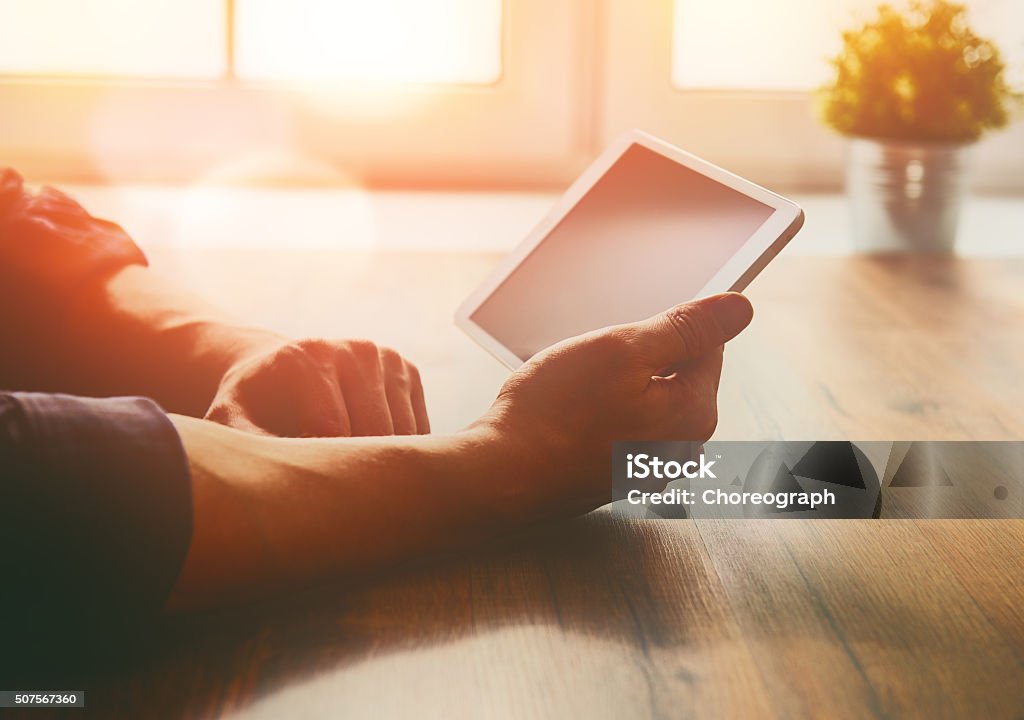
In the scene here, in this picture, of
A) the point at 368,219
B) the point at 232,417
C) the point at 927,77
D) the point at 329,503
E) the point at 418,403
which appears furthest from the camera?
the point at 368,219

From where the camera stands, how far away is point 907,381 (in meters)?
1.17

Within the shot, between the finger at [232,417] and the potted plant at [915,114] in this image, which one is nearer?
the finger at [232,417]

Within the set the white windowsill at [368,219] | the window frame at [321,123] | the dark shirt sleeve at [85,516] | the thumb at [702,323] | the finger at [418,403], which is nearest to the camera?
the dark shirt sleeve at [85,516]

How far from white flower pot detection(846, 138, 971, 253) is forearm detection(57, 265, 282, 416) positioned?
1.18 m

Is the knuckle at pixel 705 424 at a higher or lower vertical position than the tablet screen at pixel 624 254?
lower

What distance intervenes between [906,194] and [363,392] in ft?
4.09

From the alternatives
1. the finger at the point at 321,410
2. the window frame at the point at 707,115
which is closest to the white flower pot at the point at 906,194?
the window frame at the point at 707,115

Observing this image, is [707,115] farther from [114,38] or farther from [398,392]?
[398,392]

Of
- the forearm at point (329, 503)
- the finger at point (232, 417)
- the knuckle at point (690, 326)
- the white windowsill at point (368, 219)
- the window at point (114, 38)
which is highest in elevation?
the window at point (114, 38)

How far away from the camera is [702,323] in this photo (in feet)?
2.55

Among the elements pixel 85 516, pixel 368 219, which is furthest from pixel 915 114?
pixel 85 516

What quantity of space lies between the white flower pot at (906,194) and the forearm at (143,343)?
118cm

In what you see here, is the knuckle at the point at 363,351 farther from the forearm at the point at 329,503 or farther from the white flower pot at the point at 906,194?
the white flower pot at the point at 906,194

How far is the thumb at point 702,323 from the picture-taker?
769mm
